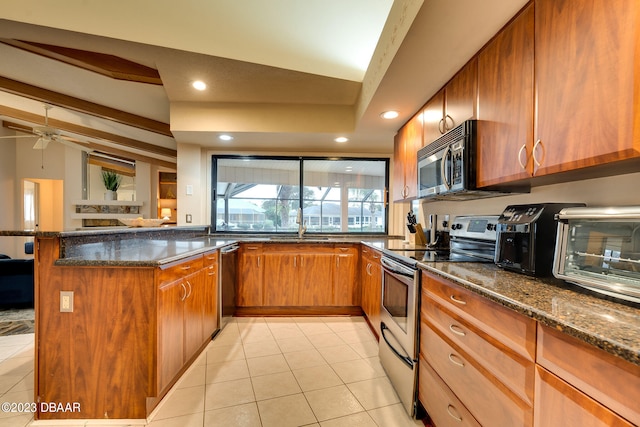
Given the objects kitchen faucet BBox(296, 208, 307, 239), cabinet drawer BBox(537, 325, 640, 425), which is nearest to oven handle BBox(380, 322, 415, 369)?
cabinet drawer BBox(537, 325, 640, 425)

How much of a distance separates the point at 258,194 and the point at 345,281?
1.71m

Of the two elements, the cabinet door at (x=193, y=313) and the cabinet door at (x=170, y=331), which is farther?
the cabinet door at (x=193, y=313)

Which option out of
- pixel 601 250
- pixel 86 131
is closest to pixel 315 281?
pixel 601 250

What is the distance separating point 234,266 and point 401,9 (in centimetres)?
265

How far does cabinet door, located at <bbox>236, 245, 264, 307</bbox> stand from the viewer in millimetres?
3059

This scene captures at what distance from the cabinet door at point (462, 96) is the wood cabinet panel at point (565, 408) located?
1354 millimetres

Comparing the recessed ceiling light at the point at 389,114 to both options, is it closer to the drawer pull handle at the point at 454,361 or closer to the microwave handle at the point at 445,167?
the microwave handle at the point at 445,167

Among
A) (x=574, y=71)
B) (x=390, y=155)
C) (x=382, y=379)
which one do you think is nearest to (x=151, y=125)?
(x=390, y=155)

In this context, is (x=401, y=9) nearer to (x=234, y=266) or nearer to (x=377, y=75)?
(x=377, y=75)

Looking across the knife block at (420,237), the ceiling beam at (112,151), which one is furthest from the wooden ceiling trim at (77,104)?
the knife block at (420,237)

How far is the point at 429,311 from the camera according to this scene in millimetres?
1451

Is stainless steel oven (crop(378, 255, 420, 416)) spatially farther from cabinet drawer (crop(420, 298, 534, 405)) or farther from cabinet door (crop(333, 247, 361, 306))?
cabinet door (crop(333, 247, 361, 306))

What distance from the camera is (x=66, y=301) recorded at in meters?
1.46

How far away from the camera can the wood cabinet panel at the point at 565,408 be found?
2.01 feet
